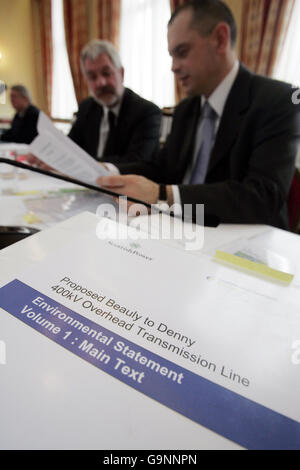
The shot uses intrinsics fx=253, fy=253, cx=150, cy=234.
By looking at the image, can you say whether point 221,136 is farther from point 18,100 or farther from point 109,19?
point 109,19

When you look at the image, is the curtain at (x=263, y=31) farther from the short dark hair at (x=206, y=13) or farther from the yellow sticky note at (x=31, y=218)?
the yellow sticky note at (x=31, y=218)

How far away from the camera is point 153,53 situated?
296cm

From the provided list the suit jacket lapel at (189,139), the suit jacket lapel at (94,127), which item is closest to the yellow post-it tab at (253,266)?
the suit jacket lapel at (189,139)

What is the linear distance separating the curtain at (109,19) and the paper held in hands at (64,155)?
11.2 ft

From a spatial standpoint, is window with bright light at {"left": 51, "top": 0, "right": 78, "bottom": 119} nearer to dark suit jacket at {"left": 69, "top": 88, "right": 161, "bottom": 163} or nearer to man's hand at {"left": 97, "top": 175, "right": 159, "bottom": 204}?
dark suit jacket at {"left": 69, "top": 88, "right": 161, "bottom": 163}

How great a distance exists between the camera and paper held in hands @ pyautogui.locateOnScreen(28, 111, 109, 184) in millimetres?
578

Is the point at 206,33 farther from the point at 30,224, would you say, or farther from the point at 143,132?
the point at 30,224

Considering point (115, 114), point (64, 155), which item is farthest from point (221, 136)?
point (115, 114)

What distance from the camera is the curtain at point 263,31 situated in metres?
2.02

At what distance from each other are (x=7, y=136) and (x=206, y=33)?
214 cm

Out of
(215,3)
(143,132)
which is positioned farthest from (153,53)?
(215,3)

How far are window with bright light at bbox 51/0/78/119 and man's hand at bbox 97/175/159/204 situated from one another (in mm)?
4271

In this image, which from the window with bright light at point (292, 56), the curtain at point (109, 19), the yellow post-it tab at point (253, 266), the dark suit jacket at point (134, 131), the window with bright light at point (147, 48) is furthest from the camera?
the curtain at point (109, 19)

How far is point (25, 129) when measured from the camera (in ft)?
7.50
